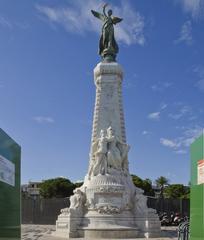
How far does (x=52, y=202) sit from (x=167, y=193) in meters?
43.1

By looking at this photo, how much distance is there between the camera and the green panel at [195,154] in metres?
9.22

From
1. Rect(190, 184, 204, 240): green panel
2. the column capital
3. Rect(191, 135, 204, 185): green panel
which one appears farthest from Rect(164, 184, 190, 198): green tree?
Rect(191, 135, 204, 185): green panel

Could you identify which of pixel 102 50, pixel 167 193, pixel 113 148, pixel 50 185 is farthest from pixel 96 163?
pixel 167 193

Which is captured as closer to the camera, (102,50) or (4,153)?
(4,153)

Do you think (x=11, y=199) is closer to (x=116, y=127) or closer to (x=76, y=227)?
(x=76, y=227)

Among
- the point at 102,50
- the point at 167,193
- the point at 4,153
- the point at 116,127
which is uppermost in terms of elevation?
the point at 102,50

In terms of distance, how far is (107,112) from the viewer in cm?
2825

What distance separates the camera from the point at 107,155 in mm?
26797

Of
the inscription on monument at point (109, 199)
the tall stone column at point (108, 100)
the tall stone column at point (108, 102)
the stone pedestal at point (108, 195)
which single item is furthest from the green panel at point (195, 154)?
the tall stone column at point (108, 100)

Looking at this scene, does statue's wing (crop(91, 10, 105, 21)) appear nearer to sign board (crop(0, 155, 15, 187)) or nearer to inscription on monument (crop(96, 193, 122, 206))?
inscription on monument (crop(96, 193, 122, 206))

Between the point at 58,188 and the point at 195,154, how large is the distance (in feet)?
214

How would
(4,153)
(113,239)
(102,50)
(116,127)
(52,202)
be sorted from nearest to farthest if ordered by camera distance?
(4,153) → (113,239) → (116,127) → (102,50) → (52,202)

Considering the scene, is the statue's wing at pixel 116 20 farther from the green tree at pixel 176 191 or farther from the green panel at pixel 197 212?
the green tree at pixel 176 191

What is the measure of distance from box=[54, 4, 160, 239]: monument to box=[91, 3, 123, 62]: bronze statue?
120cm
